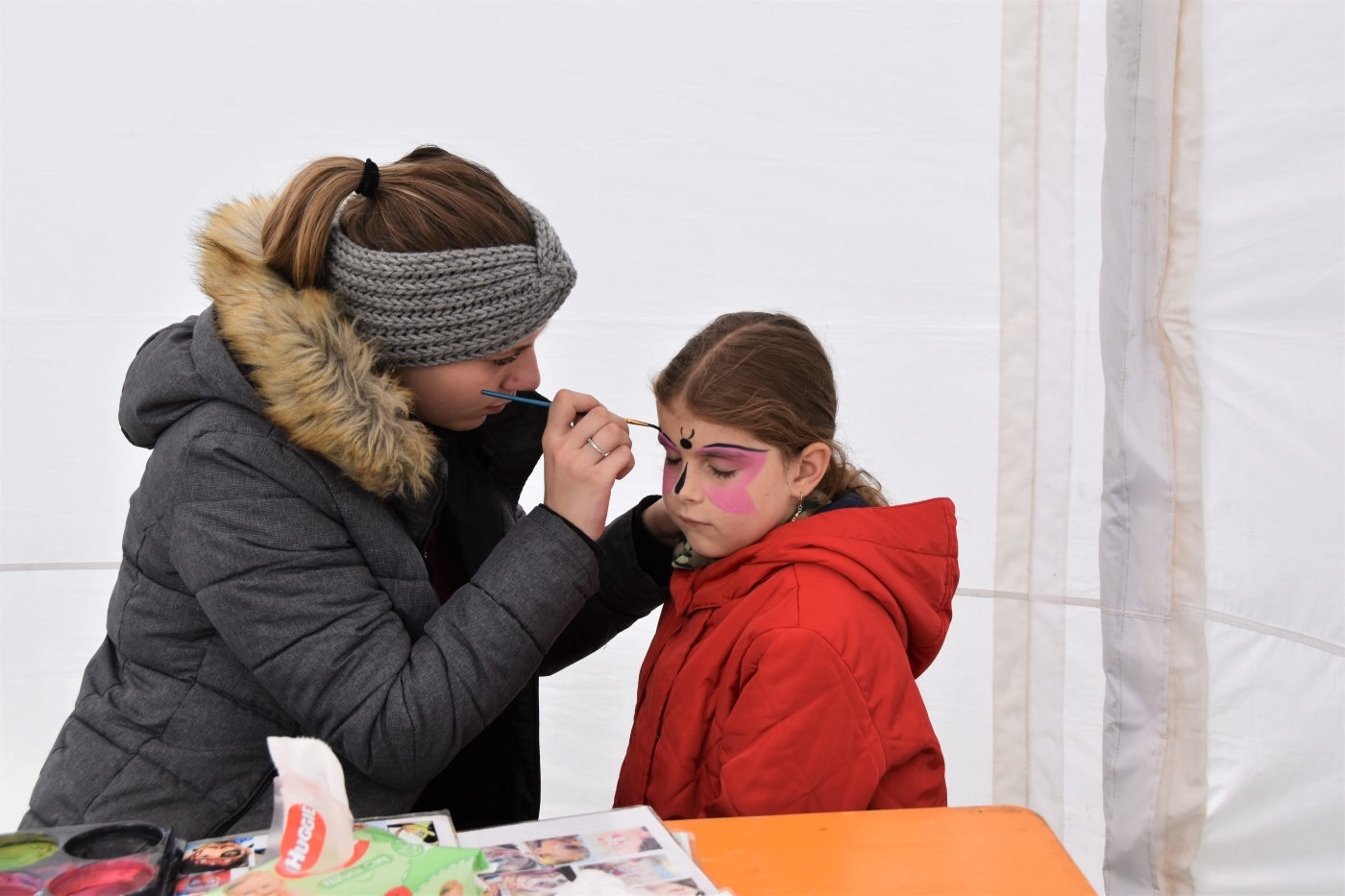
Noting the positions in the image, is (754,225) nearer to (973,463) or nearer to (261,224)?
(973,463)

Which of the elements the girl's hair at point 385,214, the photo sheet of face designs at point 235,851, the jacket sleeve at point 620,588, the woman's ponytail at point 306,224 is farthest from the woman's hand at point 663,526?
the photo sheet of face designs at point 235,851

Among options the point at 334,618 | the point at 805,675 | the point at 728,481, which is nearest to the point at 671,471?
the point at 728,481

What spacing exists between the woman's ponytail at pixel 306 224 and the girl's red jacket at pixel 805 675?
24.6 inches

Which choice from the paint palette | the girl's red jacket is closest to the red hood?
the girl's red jacket

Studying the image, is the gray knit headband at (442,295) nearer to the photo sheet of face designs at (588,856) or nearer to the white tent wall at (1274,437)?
the photo sheet of face designs at (588,856)

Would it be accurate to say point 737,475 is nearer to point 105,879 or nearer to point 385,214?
point 385,214

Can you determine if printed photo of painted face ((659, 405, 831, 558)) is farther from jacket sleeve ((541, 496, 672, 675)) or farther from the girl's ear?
jacket sleeve ((541, 496, 672, 675))

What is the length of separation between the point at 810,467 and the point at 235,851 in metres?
0.82

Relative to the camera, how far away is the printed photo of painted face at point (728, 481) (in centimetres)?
136

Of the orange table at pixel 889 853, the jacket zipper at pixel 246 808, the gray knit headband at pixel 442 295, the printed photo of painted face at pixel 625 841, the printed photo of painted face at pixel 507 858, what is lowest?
the jacket zipper at pixel 246 808

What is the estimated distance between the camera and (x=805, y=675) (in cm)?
116

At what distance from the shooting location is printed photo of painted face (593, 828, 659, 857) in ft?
2.93

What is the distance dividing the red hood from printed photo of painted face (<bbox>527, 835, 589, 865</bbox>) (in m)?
0.47

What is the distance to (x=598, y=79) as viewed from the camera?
2164 millimetres
